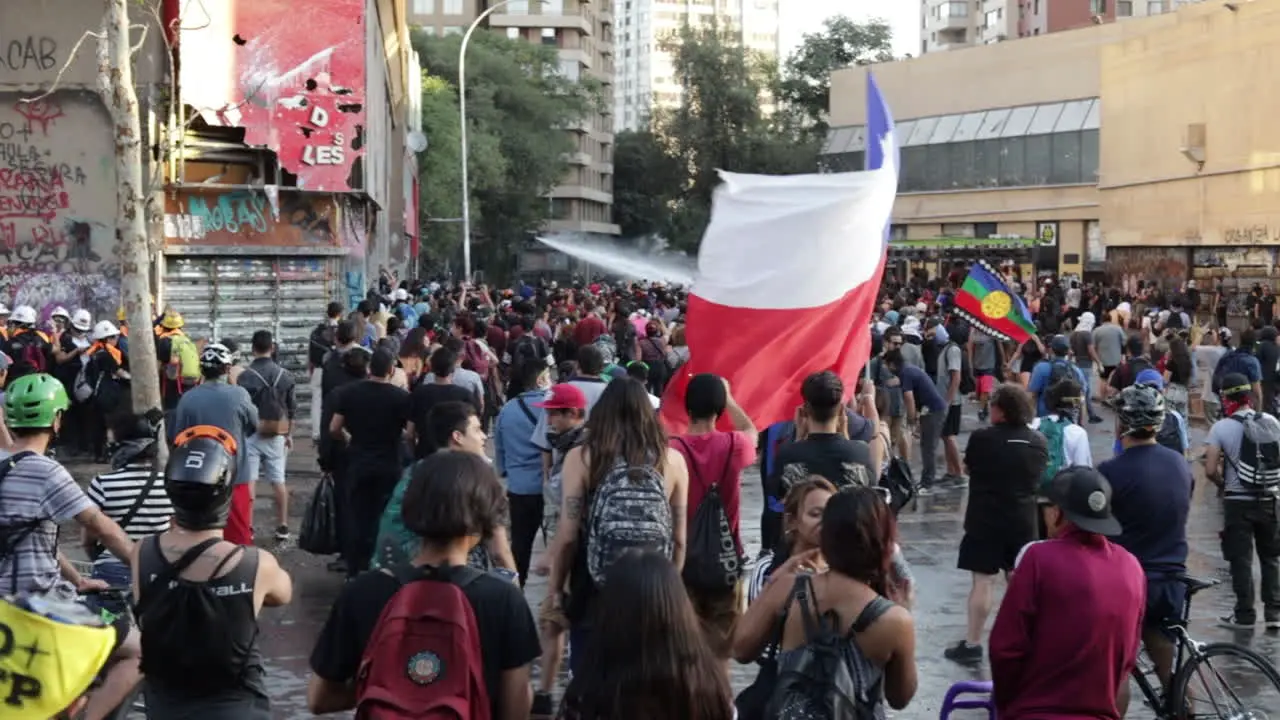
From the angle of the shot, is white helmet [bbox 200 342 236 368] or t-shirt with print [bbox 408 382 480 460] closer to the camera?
white helmet [bbox 200 342 236 368]

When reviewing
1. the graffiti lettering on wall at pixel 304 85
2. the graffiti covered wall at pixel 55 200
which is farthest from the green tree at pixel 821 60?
the graffiti covered wall at pixel 55 200

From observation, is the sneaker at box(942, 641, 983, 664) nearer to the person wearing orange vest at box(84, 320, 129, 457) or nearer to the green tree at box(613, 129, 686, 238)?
the person wearing orange vest at box(84, 320, 129, 457)

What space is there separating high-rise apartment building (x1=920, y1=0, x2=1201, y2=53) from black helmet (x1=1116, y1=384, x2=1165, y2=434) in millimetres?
65544

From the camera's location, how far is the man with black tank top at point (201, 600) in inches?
180

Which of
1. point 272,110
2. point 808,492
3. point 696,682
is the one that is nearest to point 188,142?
point 272,110

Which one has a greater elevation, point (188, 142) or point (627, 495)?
point (188, 142)

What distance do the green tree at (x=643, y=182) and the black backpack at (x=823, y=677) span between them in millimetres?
70671

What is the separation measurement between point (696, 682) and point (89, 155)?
20035mm

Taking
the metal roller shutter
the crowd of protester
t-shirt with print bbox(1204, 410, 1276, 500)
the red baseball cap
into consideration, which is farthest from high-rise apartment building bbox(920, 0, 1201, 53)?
the red baseball cap

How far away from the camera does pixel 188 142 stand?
78.6ft

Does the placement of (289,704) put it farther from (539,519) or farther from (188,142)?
(188,142)

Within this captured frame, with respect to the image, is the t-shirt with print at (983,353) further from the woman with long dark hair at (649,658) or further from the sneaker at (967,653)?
the woman with long dark hair at (649,658)

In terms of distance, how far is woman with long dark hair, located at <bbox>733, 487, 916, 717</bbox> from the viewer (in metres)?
4.47

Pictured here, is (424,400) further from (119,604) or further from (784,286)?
(119,604)
